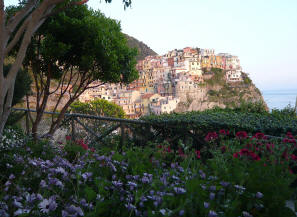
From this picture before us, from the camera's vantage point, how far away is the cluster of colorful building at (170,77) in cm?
6406

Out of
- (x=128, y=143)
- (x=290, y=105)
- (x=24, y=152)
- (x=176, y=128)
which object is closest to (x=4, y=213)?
(x=24, y=152)

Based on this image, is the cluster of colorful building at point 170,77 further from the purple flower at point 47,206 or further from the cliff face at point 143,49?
the purple flower at point 47,206

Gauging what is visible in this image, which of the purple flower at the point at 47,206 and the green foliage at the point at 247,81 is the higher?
the green foliage at the point at 247,81

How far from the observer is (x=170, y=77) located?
83625 millimetres

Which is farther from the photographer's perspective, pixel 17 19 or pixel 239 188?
pixel 17 19

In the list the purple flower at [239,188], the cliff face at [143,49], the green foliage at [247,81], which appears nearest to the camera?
the purple flower at [239,188]

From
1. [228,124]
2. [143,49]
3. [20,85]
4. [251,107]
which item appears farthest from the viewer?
[143,49]

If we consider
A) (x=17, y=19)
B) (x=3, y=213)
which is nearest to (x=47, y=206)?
(x=3, y=213)

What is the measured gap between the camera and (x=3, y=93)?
3.54 meters

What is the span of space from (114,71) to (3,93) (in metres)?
2.63

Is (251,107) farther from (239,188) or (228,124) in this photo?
(239,188)

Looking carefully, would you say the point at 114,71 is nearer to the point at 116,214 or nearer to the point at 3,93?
the point at 3,93

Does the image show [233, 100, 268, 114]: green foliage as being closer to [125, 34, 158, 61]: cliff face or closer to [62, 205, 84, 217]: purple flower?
[62, 205, 84, 217]: purple flower

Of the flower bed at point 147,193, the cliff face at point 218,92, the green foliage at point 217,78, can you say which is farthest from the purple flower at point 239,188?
the green foliage at point 217,78
